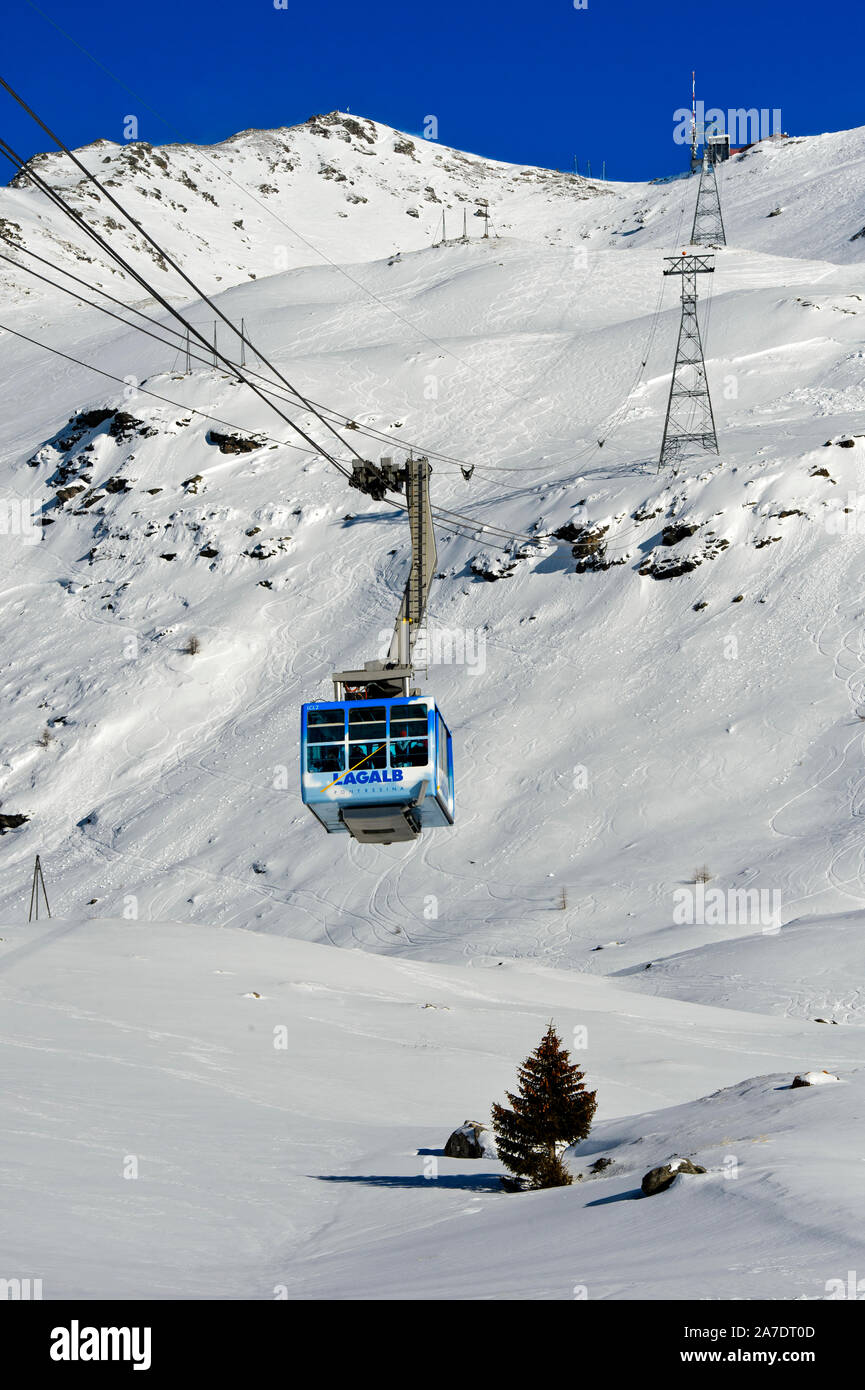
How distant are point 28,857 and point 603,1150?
5113 cm

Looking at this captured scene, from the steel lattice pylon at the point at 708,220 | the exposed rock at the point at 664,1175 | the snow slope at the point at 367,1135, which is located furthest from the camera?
the steel lattice pylon at the point at 708,220

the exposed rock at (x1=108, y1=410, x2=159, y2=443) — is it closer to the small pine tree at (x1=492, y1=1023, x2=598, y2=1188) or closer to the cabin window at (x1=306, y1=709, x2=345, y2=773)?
the cabin window at (x1=306, y1=709, x2=345, y2=773)

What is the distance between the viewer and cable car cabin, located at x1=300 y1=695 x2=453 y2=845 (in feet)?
77.4

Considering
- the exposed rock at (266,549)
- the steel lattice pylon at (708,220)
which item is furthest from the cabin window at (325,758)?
the steel lattice pylon at (708,220)

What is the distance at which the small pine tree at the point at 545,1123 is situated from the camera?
1727 centimetres

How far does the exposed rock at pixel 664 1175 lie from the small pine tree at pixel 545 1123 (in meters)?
2.99

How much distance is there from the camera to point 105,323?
144000 mm

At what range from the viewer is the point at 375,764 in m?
23.7

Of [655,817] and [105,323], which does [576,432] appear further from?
[105,323]

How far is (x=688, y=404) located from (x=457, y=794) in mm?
41600
